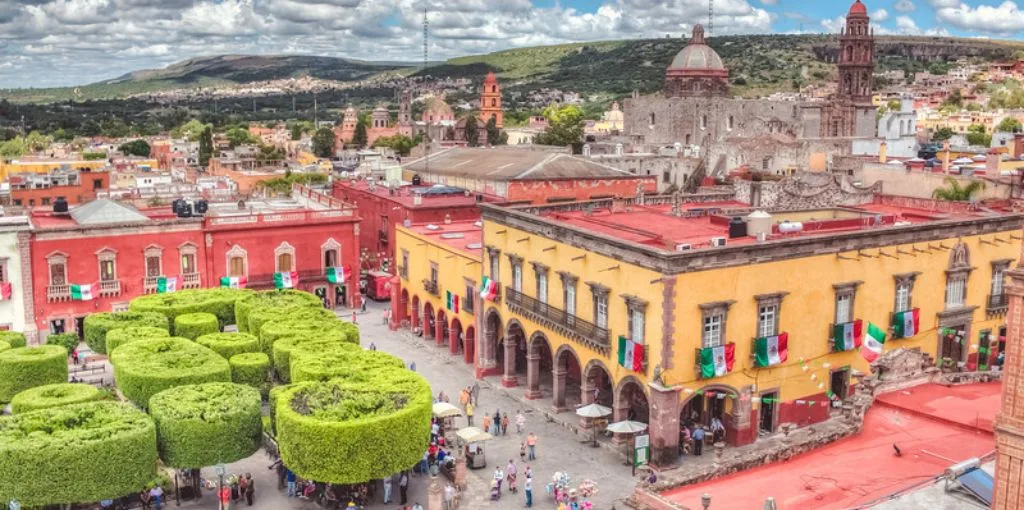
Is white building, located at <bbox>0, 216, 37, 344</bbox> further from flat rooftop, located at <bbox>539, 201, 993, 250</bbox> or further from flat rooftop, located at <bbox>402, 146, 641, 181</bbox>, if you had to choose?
flat rooftop, located at <bbox>402, 146, 641, 181</bbox>

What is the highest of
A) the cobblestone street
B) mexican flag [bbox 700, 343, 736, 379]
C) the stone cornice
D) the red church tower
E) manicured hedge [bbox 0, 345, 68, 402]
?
the red church tower

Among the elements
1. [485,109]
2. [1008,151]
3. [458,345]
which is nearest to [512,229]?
[458,345]

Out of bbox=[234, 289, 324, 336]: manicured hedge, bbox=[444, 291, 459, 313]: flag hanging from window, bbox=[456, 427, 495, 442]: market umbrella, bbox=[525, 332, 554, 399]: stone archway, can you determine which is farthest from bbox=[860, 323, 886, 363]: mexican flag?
bbox=[234, 289, 324, 336]: manicured hedge

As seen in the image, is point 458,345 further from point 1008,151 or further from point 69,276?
point 1008,151

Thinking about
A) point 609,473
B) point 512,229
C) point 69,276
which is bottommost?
→ point 609,473

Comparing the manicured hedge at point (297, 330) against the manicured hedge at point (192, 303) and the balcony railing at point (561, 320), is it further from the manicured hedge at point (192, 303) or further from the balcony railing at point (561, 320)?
the balcony railing at point (561, 320)

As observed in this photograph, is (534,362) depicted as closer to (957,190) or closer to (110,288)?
(110,288)

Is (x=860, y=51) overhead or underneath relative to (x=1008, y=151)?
overhead

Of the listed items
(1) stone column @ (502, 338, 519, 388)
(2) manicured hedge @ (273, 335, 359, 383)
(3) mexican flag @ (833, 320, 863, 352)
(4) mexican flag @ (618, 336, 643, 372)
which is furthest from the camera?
(1) stone column @ (502, 338, 519, 388)

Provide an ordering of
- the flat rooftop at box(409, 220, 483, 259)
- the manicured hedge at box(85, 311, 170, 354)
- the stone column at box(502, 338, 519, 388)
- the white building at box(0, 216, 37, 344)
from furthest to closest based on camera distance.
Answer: the white building at box(0, 216, 37, 344), the flat rooftop at box(409, 220, 483, 259), the manicured hedge at box(85, 311, 170, 354), the stone column at box(502, 338, 519, 388)
